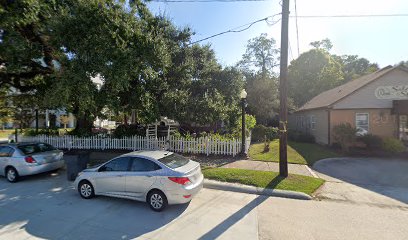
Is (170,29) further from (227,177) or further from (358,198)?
(358,198)

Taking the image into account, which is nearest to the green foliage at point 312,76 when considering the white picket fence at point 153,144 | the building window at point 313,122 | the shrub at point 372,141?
the building window at point 313,122

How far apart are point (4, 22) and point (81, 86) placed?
3536 mm

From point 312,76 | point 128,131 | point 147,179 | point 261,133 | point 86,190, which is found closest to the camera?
point 147,179

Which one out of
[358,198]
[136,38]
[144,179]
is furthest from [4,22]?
[358,198]

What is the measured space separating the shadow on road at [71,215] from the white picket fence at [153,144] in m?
5.98

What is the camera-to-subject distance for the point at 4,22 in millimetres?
8328

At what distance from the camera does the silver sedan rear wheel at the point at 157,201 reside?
5.70 metres

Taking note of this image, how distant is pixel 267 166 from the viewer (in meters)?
10.2

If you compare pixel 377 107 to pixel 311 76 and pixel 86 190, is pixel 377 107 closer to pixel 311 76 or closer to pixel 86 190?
pixel 86 190

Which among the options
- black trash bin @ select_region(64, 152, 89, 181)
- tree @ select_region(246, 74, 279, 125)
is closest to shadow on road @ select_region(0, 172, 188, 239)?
black trash bin @ select_region(64, 152, 89, 181)

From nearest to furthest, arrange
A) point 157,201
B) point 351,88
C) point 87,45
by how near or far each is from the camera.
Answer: point 157,201 → point 87,45 → point 351,88

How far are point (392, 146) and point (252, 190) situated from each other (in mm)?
10787

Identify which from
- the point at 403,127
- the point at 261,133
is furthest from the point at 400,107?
the point at 261,133

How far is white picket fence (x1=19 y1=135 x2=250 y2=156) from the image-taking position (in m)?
11.9
